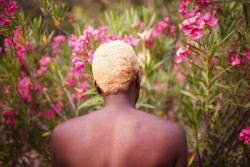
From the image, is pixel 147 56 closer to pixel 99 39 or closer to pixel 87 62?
pixel 99 39

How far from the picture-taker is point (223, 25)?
2.07 metres

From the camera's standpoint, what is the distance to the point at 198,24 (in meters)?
1.46

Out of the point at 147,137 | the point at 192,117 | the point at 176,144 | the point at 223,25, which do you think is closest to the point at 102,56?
the point at 147,137

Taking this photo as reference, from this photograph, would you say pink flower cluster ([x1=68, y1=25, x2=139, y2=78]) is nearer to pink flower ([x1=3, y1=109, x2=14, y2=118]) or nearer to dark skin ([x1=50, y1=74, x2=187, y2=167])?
dark skin ([x1=50, y1=74, x2=187, y2=167])

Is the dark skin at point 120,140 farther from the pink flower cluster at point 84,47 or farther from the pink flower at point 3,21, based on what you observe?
A: the pink flower at point 3,21

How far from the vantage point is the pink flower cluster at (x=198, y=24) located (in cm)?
144

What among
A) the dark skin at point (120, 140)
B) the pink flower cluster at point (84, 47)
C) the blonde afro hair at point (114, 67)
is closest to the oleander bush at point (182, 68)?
the pink flower cluster at point (84, 47)

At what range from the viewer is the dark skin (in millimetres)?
1112

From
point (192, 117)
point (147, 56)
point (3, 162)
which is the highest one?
point (147, 56)

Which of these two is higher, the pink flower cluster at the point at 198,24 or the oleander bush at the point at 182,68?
the pink flower cluster at the point at 198,24

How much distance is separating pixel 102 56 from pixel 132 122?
0.39 metres

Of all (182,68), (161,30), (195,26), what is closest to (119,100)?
(195,26)

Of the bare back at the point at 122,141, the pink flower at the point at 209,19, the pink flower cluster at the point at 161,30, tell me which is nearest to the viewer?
the bare back at the point at 122,141

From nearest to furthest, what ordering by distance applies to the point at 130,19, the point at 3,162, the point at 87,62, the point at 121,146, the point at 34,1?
1. the point at 121,146
2. the point at 87,62
3. the point at 3,162
4. the point at 130,19
5. the point at 34,1
